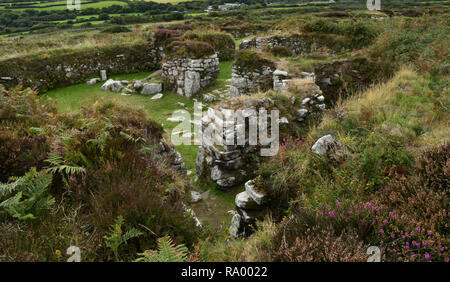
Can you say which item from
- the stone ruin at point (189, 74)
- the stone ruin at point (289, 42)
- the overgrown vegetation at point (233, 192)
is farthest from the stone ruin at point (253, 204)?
the stone ruin at point (289, 42)

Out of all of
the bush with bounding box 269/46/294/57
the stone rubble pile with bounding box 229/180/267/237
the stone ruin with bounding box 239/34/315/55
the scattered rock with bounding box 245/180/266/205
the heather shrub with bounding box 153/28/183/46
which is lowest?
the stone rubble pile with bounding box 229/180/267/237

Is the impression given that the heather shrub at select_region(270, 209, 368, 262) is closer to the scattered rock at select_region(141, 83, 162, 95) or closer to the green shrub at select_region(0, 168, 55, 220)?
the green shrub at select_region(0, 168, 55, 220)

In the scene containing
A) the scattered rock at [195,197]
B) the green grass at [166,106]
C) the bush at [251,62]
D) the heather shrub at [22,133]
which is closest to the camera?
the heather shrub at [22,133]

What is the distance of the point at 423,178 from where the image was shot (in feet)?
12.7

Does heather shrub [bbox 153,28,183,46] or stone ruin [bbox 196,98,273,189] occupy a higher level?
heather shrub [bbox 153,28,183,46]

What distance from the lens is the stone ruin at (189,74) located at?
14.7 meters

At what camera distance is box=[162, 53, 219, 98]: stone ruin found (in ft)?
48.1

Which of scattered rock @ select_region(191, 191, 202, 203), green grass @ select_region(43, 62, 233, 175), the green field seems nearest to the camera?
scattered rock @ select_region(191, 191, 202, 203)

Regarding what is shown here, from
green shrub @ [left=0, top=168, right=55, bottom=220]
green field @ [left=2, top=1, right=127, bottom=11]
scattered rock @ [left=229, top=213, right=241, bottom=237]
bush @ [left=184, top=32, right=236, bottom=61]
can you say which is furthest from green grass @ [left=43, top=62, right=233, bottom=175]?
green field @ [left=2, top=1, right=127, bottom=11]

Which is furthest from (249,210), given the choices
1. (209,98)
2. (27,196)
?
(209,98)

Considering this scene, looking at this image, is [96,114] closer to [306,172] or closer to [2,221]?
[2,221]

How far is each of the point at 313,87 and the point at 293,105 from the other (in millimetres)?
1653

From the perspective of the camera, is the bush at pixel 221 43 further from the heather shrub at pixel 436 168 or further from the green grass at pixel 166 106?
the heather shrub at pixel 436 168
